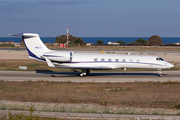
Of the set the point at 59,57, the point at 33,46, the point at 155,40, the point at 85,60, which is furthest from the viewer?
the point at 155,40

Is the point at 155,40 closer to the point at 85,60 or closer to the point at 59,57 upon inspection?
the point at 85,60

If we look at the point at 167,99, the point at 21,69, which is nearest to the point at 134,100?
the point at 167,99

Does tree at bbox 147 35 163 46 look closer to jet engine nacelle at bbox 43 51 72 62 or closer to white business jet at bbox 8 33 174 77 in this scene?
white business jet at bbox 8 33 174 77

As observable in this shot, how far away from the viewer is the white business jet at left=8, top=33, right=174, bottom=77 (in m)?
26.3

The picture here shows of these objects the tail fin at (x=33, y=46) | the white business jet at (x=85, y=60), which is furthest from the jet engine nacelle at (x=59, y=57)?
the tail fin at (x=33, y=46)

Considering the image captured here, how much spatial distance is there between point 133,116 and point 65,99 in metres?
6.31

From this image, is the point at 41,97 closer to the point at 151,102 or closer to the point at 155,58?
the point at 151,102

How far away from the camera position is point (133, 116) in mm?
11102

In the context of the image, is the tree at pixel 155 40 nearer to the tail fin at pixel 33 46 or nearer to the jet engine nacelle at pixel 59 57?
the jet engine nacelle at pixel 59 57

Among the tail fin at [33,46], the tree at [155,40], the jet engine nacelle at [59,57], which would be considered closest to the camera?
the jet engine nacelle at [59,57]

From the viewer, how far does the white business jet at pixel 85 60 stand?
2631 centimetres

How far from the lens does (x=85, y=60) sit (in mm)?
26469

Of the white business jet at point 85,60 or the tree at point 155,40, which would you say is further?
the tree at point 155,40

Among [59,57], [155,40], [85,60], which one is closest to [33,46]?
[59,57]
